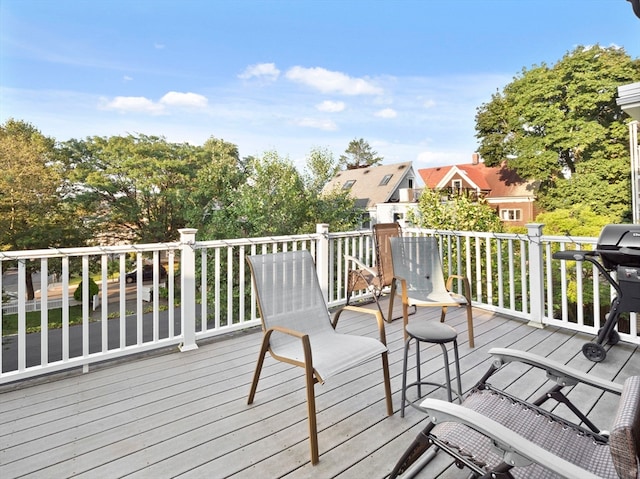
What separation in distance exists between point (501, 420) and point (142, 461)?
5.77 ft

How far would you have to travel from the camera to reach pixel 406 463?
1.41m

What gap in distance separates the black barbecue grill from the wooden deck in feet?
0.65

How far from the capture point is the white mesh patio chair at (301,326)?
206 centimetres

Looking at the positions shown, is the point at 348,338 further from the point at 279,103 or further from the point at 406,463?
the point at 279,103

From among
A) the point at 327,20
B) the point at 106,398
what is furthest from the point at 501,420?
the point at 327,20

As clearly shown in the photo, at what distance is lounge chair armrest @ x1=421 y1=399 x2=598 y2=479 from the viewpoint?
100 centimetres

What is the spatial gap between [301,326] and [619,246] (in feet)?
8.46

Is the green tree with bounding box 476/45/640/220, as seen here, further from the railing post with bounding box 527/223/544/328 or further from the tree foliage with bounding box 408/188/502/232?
the railing post with bounding box 527/223/544/328

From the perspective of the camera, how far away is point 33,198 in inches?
543

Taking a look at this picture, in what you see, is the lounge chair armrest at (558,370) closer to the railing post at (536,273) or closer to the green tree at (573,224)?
the railing post at (536,273)

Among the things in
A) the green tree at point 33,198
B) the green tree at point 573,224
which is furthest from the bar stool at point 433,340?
the green tree at point 33,198

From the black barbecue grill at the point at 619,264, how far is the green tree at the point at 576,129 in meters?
18.0

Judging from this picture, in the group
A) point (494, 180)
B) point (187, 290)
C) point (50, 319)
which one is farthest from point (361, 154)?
point (187, 290)

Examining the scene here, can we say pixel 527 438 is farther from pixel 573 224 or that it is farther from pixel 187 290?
pixel 573 224
